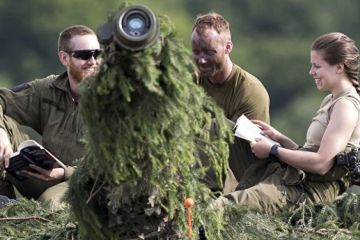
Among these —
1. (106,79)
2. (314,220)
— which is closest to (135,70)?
(106,79)

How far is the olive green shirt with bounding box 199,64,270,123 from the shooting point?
773cm

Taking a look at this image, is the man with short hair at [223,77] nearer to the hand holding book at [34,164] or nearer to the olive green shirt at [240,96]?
the olive green shirt at [240,96]

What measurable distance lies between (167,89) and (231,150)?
2007 millimetres

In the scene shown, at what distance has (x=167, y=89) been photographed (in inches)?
211

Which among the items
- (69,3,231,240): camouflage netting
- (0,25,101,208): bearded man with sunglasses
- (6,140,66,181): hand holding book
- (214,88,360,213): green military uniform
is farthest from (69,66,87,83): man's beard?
(69,3,231,240): camouflage netting

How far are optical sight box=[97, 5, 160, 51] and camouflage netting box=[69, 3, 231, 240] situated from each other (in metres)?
0.06

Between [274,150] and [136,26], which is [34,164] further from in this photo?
[136,26]

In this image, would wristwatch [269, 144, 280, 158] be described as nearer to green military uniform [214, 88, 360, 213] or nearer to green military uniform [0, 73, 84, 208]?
green military uniform [214, 88, 360, 213]

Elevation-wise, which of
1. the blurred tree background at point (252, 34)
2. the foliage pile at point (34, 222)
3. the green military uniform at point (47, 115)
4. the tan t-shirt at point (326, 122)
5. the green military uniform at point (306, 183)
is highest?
the tan t-shirt at point (326, 122)

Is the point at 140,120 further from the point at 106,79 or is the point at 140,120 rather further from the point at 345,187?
the point at 345,187

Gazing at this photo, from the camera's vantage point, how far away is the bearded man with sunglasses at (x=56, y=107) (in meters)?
7.90

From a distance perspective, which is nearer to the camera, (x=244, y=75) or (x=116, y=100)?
(x=116, y=100)

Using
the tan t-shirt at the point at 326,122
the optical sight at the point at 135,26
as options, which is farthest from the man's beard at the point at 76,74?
the optical sight at the point at 135,26

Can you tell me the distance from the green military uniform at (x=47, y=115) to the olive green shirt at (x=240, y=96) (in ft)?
2.55
